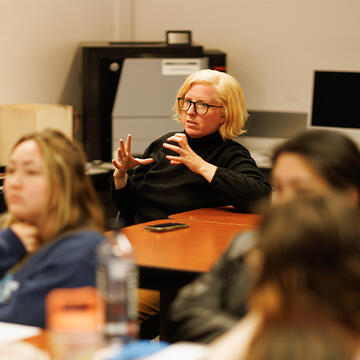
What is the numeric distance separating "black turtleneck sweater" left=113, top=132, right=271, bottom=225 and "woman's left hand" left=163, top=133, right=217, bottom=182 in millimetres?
78

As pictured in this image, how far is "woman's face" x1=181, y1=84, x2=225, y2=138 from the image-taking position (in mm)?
2922

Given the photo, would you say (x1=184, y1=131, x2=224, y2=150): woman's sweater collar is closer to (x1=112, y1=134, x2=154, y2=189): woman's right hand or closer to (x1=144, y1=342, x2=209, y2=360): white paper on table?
(x1=112, y1=134, x2=154, y2=189): woman's right hand

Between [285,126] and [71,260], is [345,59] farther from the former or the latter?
[71,260]

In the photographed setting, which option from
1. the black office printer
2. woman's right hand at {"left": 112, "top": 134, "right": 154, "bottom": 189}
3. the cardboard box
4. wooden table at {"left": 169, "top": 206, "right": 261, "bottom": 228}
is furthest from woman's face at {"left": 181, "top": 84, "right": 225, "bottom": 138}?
the black office printer

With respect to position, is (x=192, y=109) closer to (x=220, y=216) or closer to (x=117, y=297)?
(x=220, y=216)

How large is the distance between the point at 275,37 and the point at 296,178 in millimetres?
3274

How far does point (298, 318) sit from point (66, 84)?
374cm

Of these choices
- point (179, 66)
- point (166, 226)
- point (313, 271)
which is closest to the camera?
point (313, 271)

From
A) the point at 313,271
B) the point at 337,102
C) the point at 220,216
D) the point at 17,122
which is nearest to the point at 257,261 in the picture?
the point at 313,271

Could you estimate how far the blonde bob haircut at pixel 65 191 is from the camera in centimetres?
162

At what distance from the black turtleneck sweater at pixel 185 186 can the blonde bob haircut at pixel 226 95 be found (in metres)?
0.06

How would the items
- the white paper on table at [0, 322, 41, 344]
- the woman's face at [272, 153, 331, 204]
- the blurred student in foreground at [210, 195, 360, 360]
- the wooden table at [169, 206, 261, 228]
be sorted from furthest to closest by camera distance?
the wooden table at [169, 206, 261, 228], the woman's face at [272, 153, 331, 204], the white paper on table at [0, 322, 41, 344], the blurred student in foreground at [210, 195, 360, 360]

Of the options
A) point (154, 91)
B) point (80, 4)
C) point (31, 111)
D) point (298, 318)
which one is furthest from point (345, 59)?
point (298, 318)

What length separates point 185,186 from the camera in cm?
291
